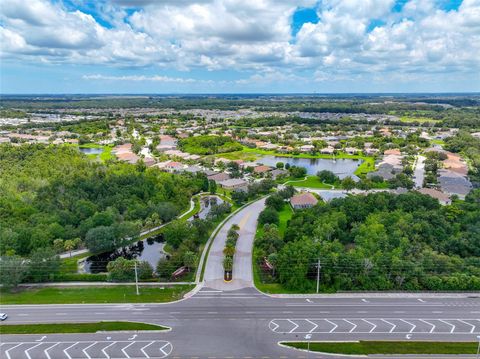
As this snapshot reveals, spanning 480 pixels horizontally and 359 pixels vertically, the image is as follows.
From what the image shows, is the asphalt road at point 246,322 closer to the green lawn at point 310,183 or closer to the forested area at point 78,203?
the forested area at point 78,203

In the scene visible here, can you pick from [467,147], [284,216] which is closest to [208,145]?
[284,216]

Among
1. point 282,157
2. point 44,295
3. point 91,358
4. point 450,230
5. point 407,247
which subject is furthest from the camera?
point 282,157

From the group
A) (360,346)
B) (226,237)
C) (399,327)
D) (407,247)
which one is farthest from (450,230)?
(226,237)

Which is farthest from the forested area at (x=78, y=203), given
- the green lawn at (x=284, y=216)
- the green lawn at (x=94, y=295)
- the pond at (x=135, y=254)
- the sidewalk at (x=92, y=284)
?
the green lawn at (x=284, y=216)

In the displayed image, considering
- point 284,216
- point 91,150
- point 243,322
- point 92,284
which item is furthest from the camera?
point 91,150

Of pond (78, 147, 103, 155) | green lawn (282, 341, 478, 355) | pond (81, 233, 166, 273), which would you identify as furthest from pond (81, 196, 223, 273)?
pond (78, 147, 103, 155)

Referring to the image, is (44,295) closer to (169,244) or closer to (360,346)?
(169,244)

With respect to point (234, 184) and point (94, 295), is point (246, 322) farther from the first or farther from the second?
point (234, 184)
